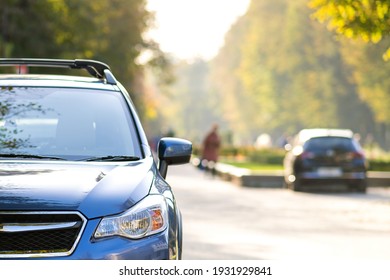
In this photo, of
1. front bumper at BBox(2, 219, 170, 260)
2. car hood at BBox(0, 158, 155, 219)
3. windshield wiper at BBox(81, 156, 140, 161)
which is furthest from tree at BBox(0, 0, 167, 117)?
front bumper at BBox(2, 219, 170, 260)

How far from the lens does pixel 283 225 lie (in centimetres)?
1559

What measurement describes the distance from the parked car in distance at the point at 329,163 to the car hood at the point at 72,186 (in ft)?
58.5

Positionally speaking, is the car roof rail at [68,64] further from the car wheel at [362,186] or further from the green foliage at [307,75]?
the green foliage at [307,75]

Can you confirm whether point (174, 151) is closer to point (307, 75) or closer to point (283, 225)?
point (283, 225)

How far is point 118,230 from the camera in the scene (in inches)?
213

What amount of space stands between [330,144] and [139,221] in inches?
738

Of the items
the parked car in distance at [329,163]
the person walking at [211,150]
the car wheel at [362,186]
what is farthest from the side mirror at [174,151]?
the person walking at [211,150]

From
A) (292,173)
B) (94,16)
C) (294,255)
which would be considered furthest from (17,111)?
(94,16)

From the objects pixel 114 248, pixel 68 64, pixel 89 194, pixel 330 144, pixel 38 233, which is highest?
pixel 68 64

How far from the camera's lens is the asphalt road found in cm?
1189

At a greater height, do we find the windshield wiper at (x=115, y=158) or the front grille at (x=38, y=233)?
the windshield wiper at (x=115, y=158)

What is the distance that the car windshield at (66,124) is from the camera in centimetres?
650

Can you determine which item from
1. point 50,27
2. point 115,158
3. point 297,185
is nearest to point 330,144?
point 297,185

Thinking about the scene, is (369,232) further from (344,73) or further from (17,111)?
(344,73)
